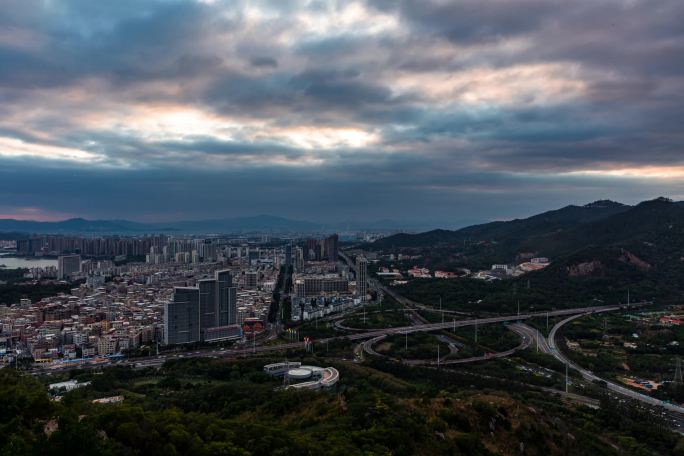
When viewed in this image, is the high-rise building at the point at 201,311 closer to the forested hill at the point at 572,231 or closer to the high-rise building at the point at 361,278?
the high-rise building at the point at 361,278

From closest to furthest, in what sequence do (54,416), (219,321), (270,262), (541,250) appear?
(54,416), (219,321), (541,250), (270,262)

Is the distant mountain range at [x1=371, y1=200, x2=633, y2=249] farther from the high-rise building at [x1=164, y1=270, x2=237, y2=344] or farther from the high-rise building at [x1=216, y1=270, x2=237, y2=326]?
the high-rise building at [x1=164, y1=270, x2=237, y2=344]

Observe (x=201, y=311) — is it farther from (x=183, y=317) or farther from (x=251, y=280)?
(x=251, y=280)

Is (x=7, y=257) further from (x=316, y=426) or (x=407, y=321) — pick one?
(x=316, y=426)

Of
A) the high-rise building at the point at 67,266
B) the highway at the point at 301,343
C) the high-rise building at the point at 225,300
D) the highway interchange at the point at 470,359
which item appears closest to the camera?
the highway interchange at the point at 470,359

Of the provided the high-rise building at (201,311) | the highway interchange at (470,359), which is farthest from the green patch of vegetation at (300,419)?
the high-rise building at (201,311)

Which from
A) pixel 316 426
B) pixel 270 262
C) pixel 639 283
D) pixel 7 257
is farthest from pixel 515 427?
pixel 7 257

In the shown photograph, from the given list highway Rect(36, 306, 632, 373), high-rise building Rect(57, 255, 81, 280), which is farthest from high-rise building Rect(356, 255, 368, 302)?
high-rise building Rect(57, 255, 81, 280)
